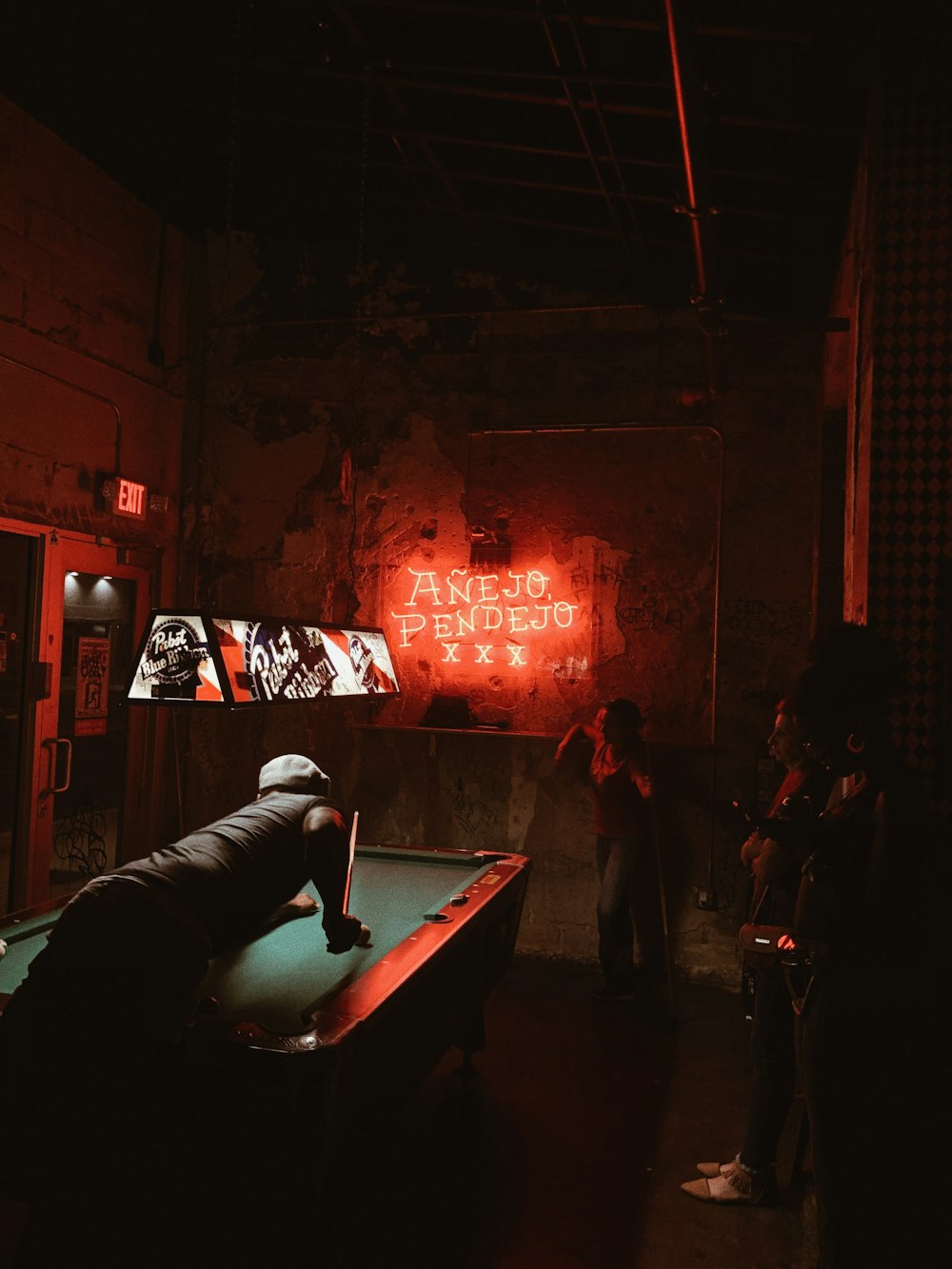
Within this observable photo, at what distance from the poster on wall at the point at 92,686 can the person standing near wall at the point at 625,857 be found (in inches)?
122

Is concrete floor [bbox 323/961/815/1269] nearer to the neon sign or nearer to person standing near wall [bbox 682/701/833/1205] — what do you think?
person standing near wall [bbox 682/701/833/1205]

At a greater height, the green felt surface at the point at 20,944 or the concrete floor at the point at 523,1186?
the green felt surface at the point at 20,944

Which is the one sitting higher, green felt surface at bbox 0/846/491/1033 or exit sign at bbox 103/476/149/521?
exit sign at bbox 103/476/149/521

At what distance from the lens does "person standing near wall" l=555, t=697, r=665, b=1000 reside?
501 centimetres

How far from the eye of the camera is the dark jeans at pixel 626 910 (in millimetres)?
5000

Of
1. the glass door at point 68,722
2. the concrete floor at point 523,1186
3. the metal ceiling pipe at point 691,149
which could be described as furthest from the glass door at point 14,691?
the metal ceiling pipe at point 691,149

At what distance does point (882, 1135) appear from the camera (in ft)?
6.57

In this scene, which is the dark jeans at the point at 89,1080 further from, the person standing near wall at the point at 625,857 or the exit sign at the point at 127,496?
the exit sign at the point at 127,496

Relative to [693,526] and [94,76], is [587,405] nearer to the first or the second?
[693,526]

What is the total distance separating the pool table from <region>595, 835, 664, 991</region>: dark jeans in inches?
40.5

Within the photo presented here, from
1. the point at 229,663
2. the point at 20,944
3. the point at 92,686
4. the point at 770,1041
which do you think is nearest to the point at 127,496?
the point at 92,686

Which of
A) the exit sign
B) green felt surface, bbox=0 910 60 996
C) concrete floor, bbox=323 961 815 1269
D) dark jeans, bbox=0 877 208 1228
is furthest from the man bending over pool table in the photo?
the exit sign

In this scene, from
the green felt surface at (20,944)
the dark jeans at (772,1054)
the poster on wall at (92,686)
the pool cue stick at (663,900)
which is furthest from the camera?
the poster on wall at (92,686)

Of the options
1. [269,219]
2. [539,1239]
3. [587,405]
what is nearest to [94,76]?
[269,219]
